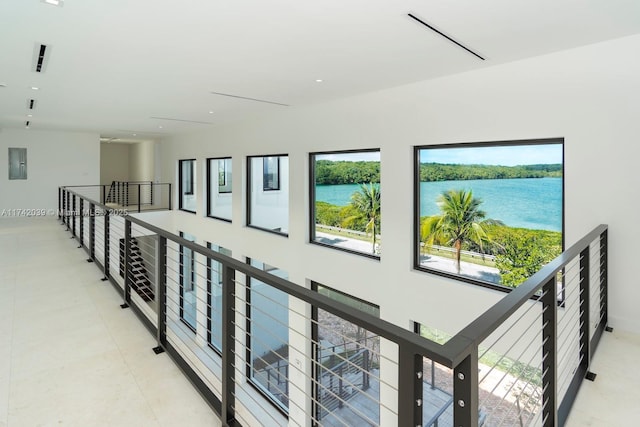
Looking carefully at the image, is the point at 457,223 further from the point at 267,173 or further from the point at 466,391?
the point at 267,173

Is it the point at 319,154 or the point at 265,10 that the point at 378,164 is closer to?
the point at 319,154

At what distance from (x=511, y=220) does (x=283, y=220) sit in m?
3.89

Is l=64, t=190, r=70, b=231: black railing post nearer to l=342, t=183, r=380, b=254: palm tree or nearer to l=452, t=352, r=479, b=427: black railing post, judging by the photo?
l=342, t=183, r=380, b=254: palm tree

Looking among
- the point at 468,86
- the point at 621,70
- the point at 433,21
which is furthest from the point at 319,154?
the point at 621,70

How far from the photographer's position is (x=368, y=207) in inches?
206

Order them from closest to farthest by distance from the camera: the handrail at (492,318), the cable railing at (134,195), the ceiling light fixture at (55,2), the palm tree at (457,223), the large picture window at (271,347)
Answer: the handrail at (492,318) < the ceiling light fixture at (55,2) < the palm tree at (457,223) < the large picture window at (271,347) < the cable railing at (134,195)

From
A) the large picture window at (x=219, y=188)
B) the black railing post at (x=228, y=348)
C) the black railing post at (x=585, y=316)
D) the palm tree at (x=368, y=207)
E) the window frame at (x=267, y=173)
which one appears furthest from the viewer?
the large picture window at (x=219, y=188)

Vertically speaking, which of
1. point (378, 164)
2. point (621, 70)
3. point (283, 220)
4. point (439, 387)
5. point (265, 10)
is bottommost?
point (439, 387)

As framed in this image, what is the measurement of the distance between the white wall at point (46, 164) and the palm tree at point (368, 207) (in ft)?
29.6

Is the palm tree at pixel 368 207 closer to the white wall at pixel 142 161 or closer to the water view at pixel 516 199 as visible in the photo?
Answer: the water view at pixel 516 199

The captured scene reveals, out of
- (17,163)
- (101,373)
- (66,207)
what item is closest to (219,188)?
(66,207)

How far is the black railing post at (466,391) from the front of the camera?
91cm

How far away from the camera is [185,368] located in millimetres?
2156

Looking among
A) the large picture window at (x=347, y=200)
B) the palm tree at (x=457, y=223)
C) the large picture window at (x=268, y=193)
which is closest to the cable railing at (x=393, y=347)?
the palm tree at (x=457, y=223)
